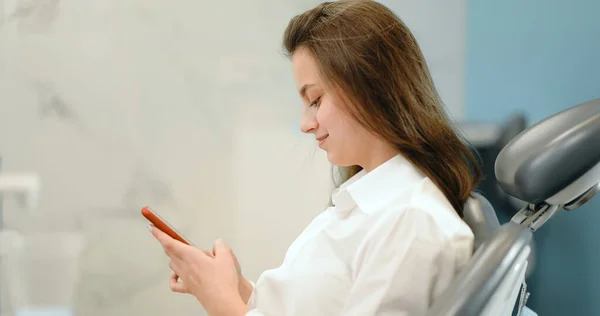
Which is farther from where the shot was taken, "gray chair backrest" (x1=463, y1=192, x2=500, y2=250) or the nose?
the nose

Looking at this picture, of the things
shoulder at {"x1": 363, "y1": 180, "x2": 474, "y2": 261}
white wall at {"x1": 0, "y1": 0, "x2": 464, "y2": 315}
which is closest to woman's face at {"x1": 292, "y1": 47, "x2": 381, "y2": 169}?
shoulder at {"x1": 363, "y1": 180, "x2": 474, "y2": 261}

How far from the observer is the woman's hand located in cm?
94

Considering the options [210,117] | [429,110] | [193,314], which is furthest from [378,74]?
[193,314]

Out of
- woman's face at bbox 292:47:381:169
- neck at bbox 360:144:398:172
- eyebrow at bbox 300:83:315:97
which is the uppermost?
eyebrow at bbox 300:83:315:97

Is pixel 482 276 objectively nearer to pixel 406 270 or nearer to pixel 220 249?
pixel 406 270

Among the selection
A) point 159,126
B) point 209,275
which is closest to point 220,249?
point 209,275

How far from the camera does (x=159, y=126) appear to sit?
1.65 metres

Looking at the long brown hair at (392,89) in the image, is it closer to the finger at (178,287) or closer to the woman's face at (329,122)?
the woman's face at (329,122)

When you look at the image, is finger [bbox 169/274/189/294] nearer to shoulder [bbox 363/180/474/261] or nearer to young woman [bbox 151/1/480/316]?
young woman [bbox 151/1/480/316]

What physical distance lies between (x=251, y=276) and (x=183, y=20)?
2.12 ft

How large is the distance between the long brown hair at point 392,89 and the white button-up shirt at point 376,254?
1.4 inches

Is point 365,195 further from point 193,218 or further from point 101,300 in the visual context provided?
point 101,300

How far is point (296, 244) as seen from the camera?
1014 mm

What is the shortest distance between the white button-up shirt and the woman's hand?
0.13 feet
